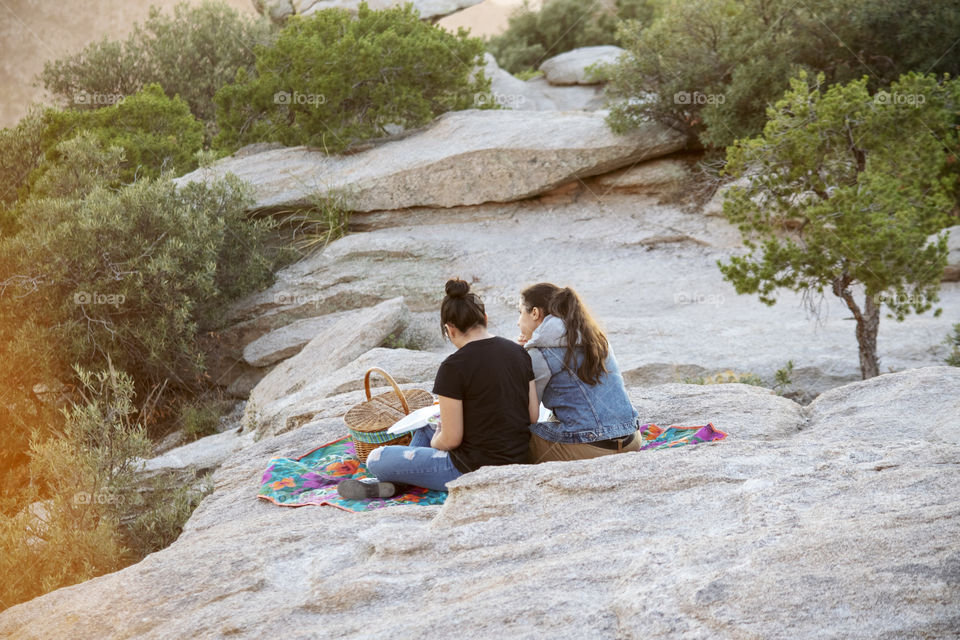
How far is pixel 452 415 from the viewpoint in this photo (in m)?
4.66

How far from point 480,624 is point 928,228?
23.3ft

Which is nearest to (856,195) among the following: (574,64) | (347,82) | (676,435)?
(676,435)

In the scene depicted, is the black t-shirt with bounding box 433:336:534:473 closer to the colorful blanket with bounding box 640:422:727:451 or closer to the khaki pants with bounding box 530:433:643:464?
the khaki pants with bounding box 530:433:643:464

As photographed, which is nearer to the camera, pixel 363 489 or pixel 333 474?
pixel 363 489

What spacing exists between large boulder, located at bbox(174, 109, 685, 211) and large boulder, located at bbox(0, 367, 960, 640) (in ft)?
33.8

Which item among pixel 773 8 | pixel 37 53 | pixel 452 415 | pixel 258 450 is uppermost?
pixel 37 53

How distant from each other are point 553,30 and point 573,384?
27657 millimetres

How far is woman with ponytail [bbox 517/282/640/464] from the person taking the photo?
189 inches

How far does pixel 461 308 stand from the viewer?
15.3 ft

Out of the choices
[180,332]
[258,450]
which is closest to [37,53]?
[180,332]

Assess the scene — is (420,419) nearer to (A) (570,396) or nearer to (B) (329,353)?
(A) (570,396)

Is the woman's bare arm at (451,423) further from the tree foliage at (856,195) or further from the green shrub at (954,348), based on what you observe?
the green shrub at (954,348)

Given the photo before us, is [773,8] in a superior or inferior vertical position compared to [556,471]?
superior

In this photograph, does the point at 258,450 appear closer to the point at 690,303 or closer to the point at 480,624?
the point at 480,624
